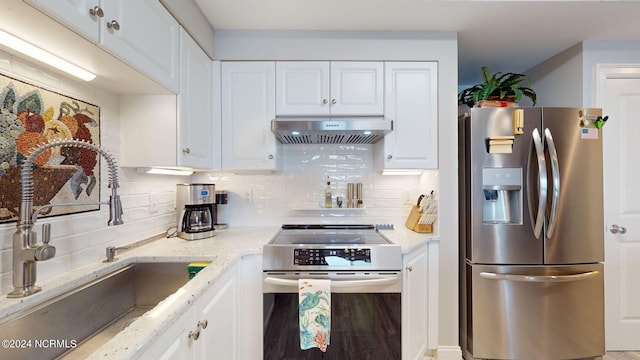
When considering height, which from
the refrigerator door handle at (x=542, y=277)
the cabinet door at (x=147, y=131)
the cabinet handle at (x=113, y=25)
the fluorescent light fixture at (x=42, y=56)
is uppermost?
the cabinet handle at (x=113, y=25)

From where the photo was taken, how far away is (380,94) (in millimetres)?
1899

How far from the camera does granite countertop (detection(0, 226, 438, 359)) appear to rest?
71 centimetres

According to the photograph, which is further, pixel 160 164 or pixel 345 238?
pixel 345 238

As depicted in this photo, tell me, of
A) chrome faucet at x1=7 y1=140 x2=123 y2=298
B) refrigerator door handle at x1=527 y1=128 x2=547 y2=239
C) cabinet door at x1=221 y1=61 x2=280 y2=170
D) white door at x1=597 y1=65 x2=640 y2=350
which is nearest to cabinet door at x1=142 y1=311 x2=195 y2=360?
chrome faucet at x1=7 y1=140 x2=123 y2=298

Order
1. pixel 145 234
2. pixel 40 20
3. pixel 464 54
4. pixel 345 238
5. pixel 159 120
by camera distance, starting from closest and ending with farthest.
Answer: pixel 40 20 < pixel 159 120 < pixel 145 234 < pixel 345 238 < pixel 464 54

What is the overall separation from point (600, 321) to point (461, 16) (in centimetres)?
217

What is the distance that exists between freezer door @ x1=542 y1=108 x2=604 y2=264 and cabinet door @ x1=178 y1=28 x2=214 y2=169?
7.17ft

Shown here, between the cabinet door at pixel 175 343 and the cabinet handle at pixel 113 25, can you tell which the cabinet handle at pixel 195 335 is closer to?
the cabinet door at pixel 175 343

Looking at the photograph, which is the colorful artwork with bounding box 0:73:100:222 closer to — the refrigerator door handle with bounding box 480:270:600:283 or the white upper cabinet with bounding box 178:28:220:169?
the white upper cabinet with bounding box 178:28:220:169

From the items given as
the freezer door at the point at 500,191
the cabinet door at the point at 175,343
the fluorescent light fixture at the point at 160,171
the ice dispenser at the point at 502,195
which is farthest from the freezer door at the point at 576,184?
the fluorescent light fixture at the point at 160,171

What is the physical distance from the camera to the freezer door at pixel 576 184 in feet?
5.65

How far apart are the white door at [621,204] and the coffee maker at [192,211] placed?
2912 mm

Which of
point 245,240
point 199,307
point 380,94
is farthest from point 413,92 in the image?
point 199,307

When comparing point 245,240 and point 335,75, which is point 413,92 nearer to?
point 335,75
